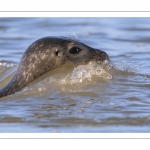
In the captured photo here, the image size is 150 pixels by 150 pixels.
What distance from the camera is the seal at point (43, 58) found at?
6.58 m

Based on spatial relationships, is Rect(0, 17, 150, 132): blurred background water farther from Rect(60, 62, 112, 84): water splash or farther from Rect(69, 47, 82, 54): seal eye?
Rect(69, 47, 82, 54): seal eye

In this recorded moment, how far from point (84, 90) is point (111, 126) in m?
1.30

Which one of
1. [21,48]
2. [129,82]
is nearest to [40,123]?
[129,82]

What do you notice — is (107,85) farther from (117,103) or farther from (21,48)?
(21,48)

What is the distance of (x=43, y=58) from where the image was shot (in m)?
6.57

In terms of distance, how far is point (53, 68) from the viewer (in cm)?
668

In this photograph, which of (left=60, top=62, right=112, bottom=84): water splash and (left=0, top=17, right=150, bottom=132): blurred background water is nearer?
(left=0, top=17, right=150, bottom=132): blurred background water

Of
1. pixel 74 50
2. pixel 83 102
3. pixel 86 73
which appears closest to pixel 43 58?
pixel 74 50

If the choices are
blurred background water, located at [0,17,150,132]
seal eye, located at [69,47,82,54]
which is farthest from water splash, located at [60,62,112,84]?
seal eye, located at [69,47,82,54]

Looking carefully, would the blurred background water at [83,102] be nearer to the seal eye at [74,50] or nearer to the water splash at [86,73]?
the water splash at [86,73]

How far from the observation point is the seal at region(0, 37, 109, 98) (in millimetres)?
6578

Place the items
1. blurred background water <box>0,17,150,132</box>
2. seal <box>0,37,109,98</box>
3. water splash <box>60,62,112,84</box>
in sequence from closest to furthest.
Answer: blurred background water <box>0,17,150,132</box>, seal <box>0,37,109,98</box>, water splash <box>60,62,112,84</box>

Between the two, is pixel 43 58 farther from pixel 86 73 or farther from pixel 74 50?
pixel 86 73
